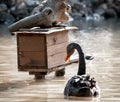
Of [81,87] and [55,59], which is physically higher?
[55,59]

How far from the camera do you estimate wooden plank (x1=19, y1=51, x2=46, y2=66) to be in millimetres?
9812

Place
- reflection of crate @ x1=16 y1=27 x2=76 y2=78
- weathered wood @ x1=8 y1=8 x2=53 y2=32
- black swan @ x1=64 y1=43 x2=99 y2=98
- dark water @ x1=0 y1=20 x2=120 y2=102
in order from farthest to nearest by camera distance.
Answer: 1. weathered wood @ x1=8 y1=8 x2=53 y2=32
2. reflection of crate @ x1=16 y1=27 x2=76 y2=78
3. dark water @ x1=0 y1=20 x2=120 y2=102
4. black swan @ x1=64 y1=43 x2=99 y2=98

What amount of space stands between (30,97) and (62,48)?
6.64ft

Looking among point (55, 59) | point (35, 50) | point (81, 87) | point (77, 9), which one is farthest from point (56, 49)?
point (77, 9)

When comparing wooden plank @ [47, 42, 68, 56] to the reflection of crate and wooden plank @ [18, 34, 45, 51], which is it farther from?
wooden plank @ [18, 34, 45, 51]

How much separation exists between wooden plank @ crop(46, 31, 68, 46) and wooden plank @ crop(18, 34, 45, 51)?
0.47ft

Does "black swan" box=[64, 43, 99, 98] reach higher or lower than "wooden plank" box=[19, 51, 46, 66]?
lower

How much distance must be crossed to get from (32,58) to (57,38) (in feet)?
2.21

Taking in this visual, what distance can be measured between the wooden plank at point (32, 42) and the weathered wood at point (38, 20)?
1.24 feet

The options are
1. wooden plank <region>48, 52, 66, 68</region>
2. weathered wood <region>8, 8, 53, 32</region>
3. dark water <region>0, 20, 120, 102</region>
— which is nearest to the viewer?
dark water <region>0, 20, 120, 102</region>

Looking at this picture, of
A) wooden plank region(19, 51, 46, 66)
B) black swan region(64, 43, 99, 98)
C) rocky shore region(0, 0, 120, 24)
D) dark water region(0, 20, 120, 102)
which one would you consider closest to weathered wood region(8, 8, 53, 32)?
wooden plank region(19, 51, 46, 66)

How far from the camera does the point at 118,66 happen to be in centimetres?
1163

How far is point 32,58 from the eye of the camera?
9.84 metres

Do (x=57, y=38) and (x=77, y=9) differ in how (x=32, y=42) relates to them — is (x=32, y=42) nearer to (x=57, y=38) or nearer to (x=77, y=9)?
(x=57, y=38)
